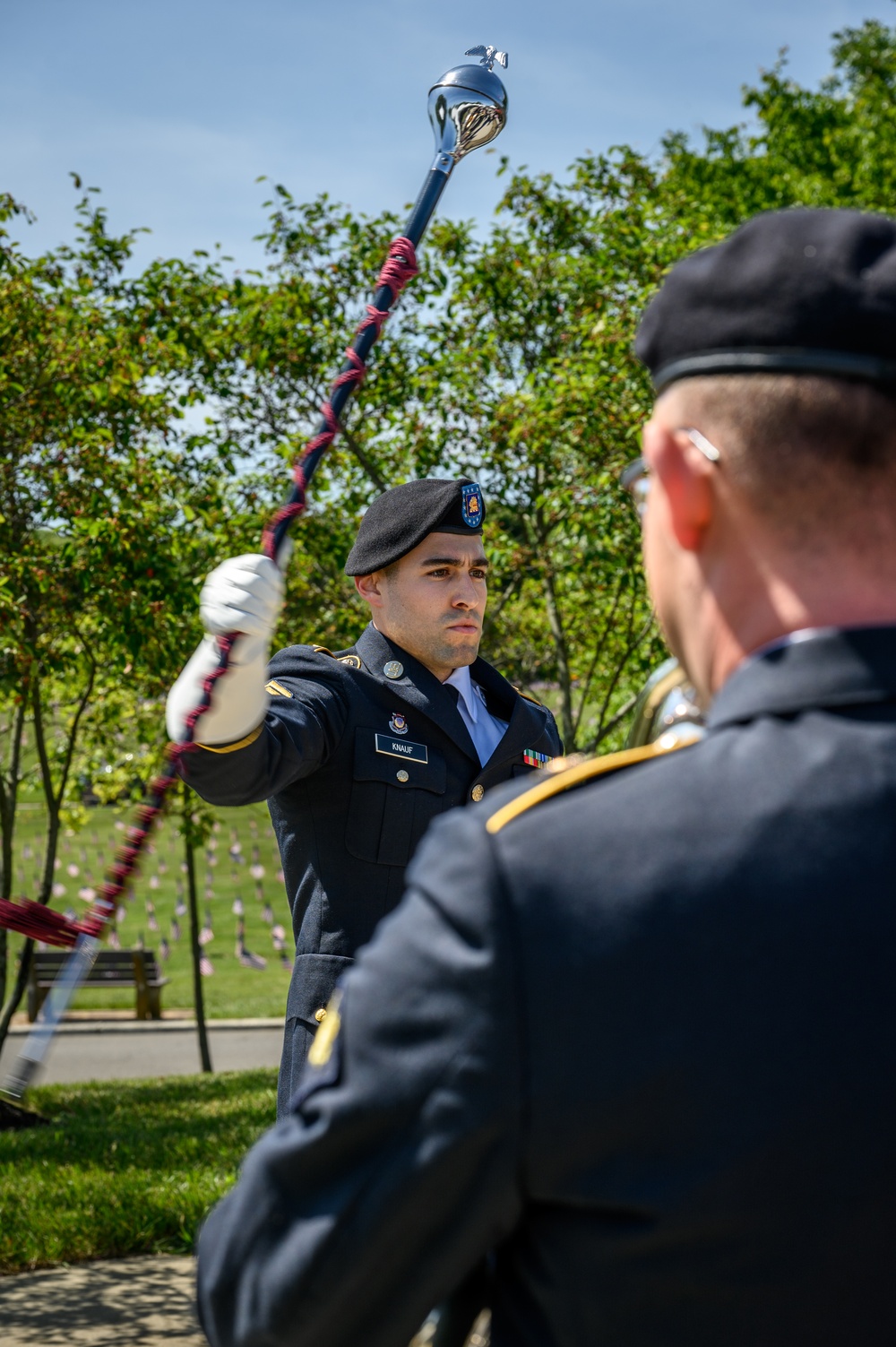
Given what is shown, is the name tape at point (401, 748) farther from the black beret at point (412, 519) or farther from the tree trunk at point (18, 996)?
the tree trunk at point (18, 996)

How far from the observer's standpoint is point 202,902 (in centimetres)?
2144

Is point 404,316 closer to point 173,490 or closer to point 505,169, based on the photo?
point 505,169

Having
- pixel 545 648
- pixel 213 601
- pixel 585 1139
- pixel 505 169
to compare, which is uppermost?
pixel 505 169

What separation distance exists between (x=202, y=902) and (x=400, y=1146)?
2121cm

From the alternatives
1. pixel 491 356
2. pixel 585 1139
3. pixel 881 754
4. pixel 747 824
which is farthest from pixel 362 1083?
pixel 491 356

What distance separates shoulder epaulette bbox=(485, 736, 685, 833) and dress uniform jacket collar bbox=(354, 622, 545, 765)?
1758mm

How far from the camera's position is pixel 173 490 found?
758 cm

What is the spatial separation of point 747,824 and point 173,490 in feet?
23.1

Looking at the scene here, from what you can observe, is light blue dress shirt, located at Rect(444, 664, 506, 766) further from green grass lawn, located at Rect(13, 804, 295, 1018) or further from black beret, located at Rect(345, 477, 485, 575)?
green grass lawn, located at Rect(13, 804, 295, 1018)

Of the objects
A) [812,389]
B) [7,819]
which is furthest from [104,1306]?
[7,819]

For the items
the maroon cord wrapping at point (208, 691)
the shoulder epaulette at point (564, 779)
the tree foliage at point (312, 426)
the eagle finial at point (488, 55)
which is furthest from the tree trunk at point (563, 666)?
the shoulder epaulette at point (564, 779)

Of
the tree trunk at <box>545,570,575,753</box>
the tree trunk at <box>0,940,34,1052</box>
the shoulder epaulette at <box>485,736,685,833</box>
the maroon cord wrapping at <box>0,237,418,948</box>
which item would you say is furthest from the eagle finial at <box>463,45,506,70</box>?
the tree trunk at <box>0,940,34,1052</box>

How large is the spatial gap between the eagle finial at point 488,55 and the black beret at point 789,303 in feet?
4.10

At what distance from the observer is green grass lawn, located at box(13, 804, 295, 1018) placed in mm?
16172
